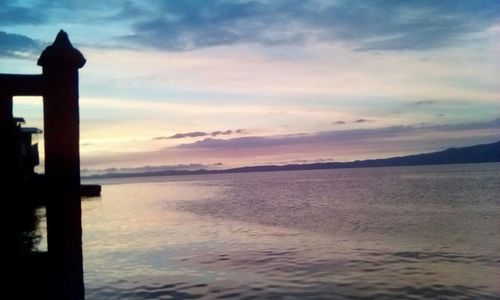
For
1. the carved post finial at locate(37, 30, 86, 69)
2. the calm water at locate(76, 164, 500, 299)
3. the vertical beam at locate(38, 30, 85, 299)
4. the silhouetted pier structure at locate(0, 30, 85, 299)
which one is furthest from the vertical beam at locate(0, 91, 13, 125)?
the calm water at locate(76, 164, 500, 299)

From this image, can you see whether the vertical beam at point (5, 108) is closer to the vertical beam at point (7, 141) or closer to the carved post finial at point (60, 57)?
Result: the vertical beam at point (7, 141)

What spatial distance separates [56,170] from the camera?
17.0ft

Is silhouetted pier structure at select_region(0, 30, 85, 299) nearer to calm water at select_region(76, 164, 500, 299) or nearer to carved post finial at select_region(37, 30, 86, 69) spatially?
carved post finial at select_region(37, 30, 86, 69)

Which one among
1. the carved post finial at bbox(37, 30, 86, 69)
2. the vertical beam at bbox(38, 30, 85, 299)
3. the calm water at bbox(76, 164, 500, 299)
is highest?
the carved post finial at bbox(37, 30, 86, 69)

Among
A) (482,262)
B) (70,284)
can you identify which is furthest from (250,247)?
(70,284)

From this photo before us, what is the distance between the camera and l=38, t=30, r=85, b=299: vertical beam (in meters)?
5.21

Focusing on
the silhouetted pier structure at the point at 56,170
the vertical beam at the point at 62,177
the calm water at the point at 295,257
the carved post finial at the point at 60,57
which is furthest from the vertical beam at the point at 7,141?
the calm water at the point at 295,257

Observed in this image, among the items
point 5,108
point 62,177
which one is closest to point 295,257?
point 62,177

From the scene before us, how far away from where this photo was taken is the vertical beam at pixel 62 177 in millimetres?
5215

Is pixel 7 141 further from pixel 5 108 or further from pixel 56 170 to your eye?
pixel 56 170

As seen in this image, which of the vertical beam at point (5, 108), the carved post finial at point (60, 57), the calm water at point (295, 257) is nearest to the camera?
the vertical beam at point (5, 108)

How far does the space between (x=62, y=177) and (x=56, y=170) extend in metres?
0.10

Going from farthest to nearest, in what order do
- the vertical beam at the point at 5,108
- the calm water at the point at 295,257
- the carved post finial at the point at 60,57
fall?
1. the calm water at the point at 295,257
2. the carved post finial at the point at 60,57
3. the vertical beam at the point at 5,108

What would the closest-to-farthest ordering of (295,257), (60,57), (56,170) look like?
1. (56,170)
2. (60,57)
3. (295,257)
